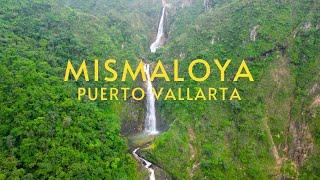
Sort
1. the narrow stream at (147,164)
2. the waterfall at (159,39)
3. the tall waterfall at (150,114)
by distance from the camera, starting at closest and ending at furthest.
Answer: the narrow stream at (147,164) → the tall waterfall at (150,114) → the waterfall at (159,39)

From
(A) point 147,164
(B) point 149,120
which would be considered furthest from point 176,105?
(A) point 147,164

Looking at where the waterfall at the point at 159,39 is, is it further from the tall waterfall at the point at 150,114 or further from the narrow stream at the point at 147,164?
the narrow stream at the point at 147,164

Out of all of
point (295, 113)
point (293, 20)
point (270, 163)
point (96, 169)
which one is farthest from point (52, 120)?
point (293, 20)

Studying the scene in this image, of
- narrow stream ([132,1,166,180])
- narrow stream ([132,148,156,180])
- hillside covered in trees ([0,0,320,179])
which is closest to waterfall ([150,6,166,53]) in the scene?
hillside covered in trees ([0,0,320,179])

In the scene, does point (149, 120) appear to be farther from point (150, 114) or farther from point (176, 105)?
point (176, 105)

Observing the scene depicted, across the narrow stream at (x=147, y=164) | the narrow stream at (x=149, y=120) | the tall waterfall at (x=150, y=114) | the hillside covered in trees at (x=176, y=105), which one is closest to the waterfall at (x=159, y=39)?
the hillside covered in trees at (x=176, y=105)

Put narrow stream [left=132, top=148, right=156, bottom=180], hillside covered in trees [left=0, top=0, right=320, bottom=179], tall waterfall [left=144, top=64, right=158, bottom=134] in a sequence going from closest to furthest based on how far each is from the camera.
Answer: hillside covered in trees [left=0, top=0, right=320, bottom=179]
narrow stream [left=132, top=148, right=156, bottom=180]
tall waterfall [left=144, top=64, right=158, bottom=134]

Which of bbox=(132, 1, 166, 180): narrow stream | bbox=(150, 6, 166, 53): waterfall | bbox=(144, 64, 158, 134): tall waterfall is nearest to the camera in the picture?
bbox=(132, 1, 166, 180): narrow stream

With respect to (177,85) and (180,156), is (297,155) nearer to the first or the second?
(180,156)

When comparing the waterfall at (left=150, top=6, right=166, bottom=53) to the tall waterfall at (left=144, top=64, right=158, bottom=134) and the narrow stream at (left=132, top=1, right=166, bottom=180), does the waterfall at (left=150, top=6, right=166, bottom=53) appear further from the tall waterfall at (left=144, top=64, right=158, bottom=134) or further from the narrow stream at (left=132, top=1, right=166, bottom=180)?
the tall waterfall at (left=144, top=64, right=158, bottom=134)
